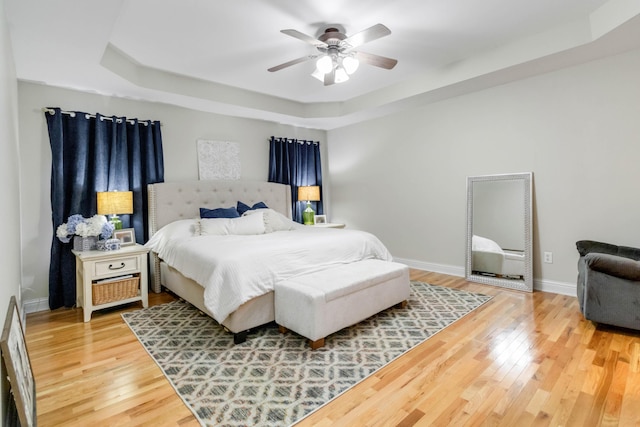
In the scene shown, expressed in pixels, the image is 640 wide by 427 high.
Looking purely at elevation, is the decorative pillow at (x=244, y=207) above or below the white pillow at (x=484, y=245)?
above

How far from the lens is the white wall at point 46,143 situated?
3236 millimetres

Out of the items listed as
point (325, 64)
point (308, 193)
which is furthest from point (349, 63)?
point (308, 193)

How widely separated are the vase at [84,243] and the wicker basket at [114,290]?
0.43m

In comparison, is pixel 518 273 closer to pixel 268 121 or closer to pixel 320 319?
pixel 320 319

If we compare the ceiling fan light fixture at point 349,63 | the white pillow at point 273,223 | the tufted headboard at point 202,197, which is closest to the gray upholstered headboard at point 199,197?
the tufted headboard at point 202,197

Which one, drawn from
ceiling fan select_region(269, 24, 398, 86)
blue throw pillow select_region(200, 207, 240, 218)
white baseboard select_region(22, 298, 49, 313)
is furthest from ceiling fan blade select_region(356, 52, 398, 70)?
white baseboard select_region(22, 298, 49, 313)

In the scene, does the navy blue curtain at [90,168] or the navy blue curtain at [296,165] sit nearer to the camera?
the navy blue curtain at [90,168]

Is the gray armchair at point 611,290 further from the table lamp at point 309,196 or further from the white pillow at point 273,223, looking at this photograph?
the table lamp at point 309,196

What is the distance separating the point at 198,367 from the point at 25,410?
98 centimetres

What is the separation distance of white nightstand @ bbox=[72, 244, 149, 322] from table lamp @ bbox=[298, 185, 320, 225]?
2612 millimetres

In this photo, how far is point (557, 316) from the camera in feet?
9.46

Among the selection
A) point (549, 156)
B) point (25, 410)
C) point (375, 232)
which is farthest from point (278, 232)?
point (549, 156)

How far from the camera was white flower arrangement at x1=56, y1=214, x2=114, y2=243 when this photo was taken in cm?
316

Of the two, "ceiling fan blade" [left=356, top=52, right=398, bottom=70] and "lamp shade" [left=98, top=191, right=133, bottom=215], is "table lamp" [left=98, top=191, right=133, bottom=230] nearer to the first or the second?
"lamp shade" [left=98, top=191, right=133, bottom=215]
